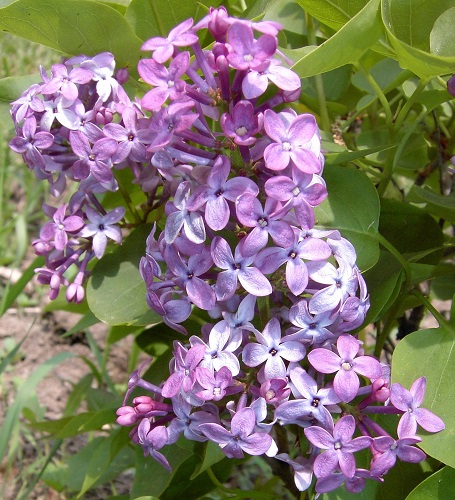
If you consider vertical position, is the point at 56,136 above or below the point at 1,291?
above

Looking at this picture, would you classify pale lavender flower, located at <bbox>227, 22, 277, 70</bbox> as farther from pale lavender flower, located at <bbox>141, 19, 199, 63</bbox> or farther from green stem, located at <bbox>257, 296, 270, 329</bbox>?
green stem, located at <bbox>257, 296, 270, 329</bbox>

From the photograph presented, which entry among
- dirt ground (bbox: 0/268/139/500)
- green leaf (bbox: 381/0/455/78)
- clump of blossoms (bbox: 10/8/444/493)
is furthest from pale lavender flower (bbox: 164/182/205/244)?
dirt ground (bbox: 0/268/139/500)

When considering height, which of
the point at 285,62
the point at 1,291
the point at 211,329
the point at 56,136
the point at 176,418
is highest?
the point at 285,62

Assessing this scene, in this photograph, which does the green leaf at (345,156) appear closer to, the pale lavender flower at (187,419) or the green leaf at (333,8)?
the green leaf at (333,8)

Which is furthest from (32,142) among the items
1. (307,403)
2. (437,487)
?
(437,487)

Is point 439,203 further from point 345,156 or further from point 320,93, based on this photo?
point 320,93

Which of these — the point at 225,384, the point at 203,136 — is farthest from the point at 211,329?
the point at 203,136

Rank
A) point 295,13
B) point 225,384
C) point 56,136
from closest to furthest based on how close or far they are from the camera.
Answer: point 225,384 → point 56,136 → point 295,13

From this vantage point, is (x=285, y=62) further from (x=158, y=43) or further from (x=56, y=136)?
(x=56, y=136)
